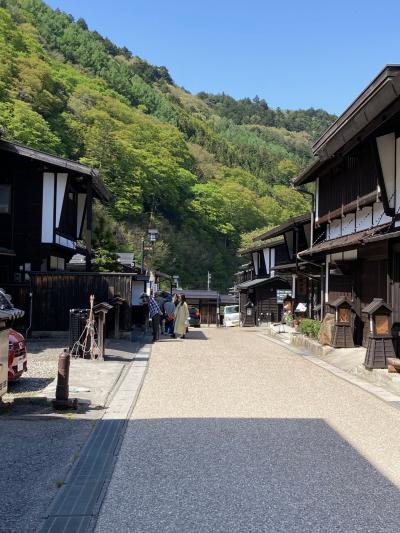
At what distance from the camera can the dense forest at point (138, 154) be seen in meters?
55.9

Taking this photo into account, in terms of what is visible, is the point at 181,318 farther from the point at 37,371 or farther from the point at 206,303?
the point at 206,303

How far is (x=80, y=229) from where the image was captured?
24891mm

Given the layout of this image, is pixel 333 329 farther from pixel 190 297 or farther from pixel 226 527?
pixel 190 297

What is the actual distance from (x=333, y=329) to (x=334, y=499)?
10790 mm

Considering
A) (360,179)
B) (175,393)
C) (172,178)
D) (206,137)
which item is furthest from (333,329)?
(206,137)

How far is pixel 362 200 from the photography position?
13727 mm

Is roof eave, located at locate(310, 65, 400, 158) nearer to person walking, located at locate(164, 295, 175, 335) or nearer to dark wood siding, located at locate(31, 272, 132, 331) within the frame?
dark wood siding, located at locate(31, 272, 132, 331)

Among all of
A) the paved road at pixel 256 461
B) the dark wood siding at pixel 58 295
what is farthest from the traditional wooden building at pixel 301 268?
the paved road at pixel 256 461

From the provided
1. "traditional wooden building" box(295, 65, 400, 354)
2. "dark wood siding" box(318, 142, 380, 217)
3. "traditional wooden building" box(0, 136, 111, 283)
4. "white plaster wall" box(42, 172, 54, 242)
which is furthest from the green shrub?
"white plaster wall" box(42, 172, 54, 242)

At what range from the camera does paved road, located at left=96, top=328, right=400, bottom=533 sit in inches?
159

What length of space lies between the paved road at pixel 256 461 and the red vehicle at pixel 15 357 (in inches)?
85.9

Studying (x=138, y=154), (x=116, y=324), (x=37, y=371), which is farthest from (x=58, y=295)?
(x=138, y=154)

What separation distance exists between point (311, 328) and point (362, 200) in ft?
18.8

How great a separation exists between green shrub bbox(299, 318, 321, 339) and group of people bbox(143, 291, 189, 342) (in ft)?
15.9
